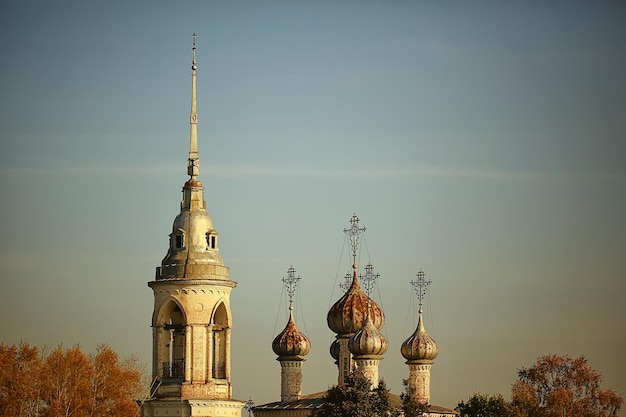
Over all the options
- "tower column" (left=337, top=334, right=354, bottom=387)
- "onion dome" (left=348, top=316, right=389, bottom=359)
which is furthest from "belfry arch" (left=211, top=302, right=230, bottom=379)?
"tower column" (left=337, top=334, right=354, bottom=387)

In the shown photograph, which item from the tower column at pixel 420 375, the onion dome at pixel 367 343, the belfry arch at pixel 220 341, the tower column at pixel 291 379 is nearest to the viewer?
the belfry arch at pixel 220 341

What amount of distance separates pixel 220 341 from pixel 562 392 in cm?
1998

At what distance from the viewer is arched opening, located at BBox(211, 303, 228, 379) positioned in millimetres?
81438

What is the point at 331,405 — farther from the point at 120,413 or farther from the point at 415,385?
the point at 415,385

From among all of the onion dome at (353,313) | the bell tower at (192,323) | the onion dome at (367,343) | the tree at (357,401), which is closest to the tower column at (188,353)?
the bell tower at (192,323)

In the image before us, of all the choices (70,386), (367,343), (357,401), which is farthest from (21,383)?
(367,343)

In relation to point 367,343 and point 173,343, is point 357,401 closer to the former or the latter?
point 173,343

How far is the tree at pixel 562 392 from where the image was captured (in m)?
92.4

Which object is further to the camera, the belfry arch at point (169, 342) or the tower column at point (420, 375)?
the tower column at point (420, 375)

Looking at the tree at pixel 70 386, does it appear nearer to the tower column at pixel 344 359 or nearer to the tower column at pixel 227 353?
the tower column at pixel 227 353

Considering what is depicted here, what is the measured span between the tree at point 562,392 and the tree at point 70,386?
20.1 meters

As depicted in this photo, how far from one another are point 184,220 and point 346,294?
2219 cm

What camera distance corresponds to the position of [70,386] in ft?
267

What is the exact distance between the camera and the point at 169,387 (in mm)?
80188
